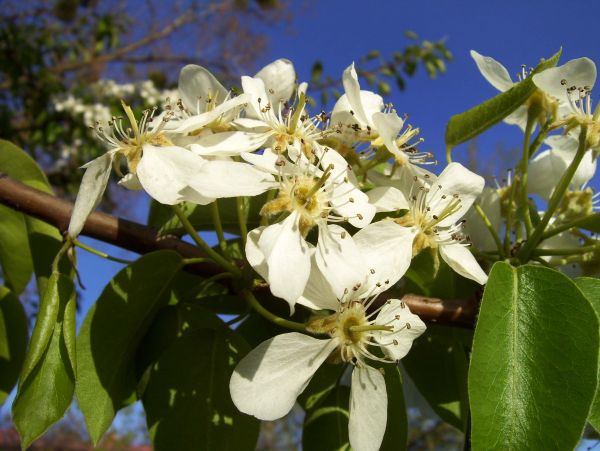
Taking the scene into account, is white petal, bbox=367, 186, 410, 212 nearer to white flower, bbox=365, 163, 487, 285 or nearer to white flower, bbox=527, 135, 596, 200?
white flower, bbox=365, 163, 487, 285

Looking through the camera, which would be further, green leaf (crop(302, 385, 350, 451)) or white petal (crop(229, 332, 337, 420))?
green leaf (crop(302, 385, 350, 451))

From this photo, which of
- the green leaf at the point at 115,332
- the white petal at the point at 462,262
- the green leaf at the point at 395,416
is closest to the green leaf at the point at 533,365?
the white petal at the point at 462,262

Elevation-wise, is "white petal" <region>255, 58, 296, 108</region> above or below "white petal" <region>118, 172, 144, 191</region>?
above

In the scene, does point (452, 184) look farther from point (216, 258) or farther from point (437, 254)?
point (216, 258)

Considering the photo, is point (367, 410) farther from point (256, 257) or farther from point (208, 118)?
point (208, 118)

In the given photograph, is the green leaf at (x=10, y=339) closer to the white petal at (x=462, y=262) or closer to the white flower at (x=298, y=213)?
the white flower at (x=298, y=213)

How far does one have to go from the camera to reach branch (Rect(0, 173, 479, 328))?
88 centimetres

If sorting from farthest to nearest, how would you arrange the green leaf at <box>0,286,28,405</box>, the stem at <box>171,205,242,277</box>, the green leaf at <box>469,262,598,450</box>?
the green leaf at <box>0,286,28,405</box>
the stem at <box>171,205,242,277</box>
the green leaf at <box>469,262,598,450</box>

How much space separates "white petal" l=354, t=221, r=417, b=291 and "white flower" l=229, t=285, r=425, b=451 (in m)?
0.03

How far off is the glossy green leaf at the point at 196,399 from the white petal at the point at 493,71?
608 mm

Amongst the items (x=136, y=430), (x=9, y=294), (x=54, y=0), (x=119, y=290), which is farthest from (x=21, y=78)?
(x=136, y=430)

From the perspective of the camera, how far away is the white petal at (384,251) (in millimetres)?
770

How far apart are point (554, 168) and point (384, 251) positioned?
0.51m

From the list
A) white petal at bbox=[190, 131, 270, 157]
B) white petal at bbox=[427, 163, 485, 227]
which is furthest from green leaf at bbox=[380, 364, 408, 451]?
white petal at bbox=[190, 131, 270, 157]
